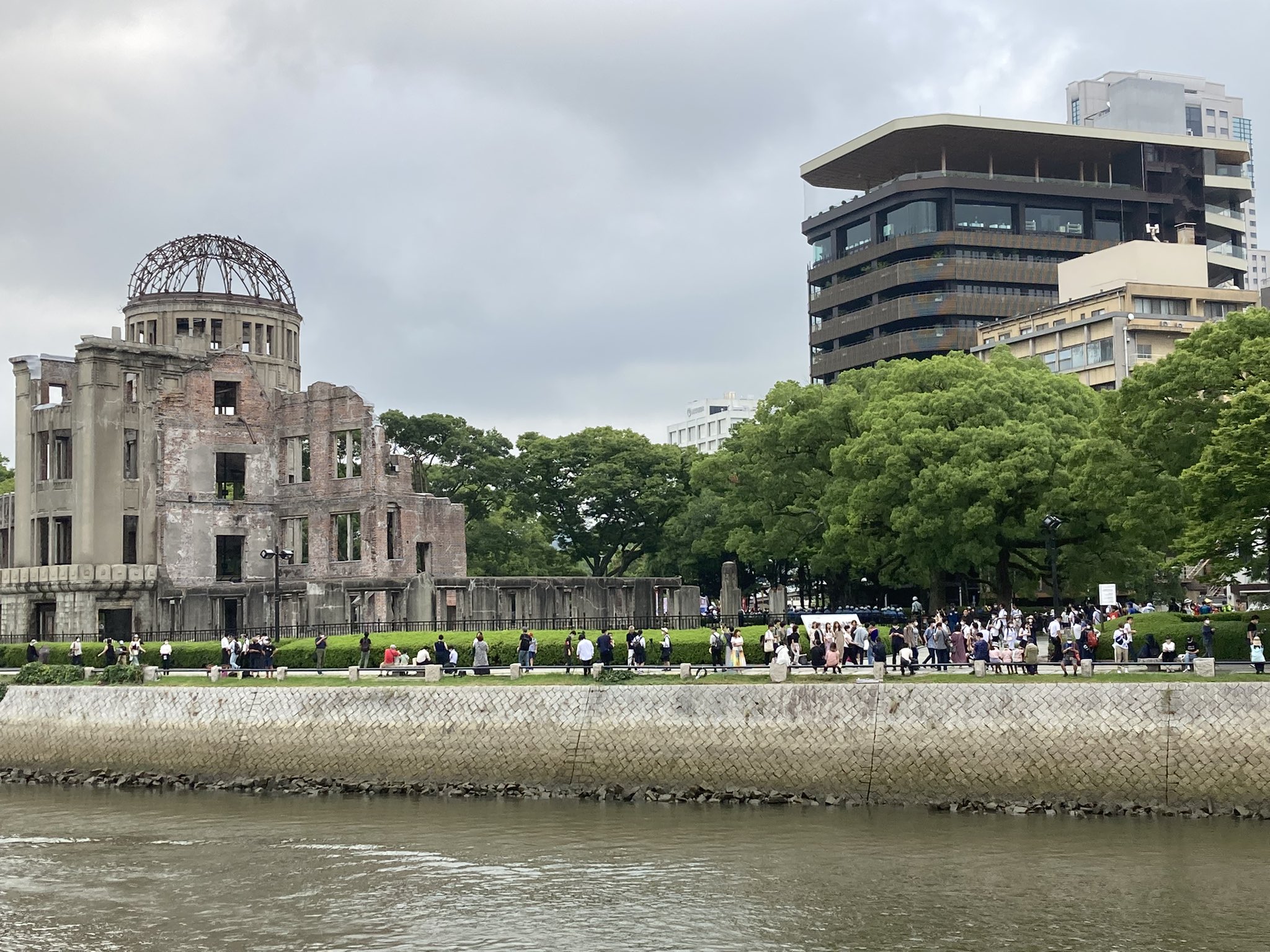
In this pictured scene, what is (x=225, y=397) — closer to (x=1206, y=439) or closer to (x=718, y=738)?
(x=718, y=738)

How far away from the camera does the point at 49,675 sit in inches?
1889

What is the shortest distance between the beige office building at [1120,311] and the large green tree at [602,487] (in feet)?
100

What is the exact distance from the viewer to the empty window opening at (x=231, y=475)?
2874 inches

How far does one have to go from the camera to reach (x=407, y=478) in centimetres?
7181

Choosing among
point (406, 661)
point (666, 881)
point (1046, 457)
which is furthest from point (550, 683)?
point (1046, 457)

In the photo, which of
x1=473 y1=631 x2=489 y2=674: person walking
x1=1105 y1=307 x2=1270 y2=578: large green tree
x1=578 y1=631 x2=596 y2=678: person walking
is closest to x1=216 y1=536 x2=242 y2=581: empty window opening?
x1=473 y1=631 x2=489 y2=674: person walking

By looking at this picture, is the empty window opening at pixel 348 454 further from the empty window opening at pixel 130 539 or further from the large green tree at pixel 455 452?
the large green tree at pixel 455 452

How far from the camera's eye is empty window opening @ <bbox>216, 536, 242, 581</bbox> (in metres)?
72.2

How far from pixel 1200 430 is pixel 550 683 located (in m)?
22.1

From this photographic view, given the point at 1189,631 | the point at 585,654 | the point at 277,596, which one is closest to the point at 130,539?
the point at 277,596

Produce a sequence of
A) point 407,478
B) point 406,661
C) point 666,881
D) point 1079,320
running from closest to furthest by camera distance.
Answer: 1. point 666,881
2. point 406,661
3. point 407,478
4. point 1079,320

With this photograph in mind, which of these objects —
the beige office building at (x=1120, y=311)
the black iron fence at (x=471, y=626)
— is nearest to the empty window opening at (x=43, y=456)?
the black iron fence at (x=471, y=626)

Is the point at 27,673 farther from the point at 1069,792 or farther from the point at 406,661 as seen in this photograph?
the point at 1069,792

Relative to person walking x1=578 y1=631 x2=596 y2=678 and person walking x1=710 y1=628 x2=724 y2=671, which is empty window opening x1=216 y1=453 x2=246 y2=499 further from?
person walking x1=710 y1=628 x2=724 y2=671
